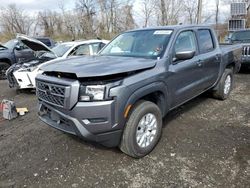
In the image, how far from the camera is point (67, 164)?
11.8 ft

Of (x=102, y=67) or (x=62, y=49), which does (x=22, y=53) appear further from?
(x=102, y=67)

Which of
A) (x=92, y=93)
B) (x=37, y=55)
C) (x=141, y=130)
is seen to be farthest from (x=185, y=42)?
(x=37, y=55)

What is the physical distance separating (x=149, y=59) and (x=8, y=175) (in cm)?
253

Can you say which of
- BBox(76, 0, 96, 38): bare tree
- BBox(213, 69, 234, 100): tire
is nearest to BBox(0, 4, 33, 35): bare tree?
BBox(76, 0, 96, 38): bare tree

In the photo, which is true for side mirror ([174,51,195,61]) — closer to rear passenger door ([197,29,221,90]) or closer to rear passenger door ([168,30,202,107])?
rear passenger door ([168,30,202,107])

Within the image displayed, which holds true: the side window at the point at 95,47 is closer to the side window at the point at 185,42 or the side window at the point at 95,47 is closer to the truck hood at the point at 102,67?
the side window at the point at 185,42

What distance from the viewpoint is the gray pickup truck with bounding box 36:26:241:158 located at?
311 centimetres

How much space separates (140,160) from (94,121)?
100 centimetres

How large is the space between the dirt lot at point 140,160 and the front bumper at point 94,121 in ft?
1.63

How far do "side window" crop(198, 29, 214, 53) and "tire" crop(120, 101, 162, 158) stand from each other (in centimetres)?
203

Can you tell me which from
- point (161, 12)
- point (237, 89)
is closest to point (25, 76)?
point (237, 89)

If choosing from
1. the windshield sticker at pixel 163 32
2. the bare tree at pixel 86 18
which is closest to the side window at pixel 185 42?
the windshield sticker at pixel 163 32

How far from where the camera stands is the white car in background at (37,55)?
734 cm

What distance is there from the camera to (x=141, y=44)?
4.36 m
